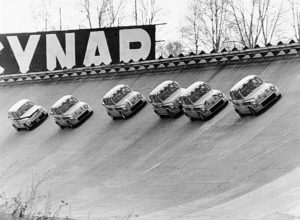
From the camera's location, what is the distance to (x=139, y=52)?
51.2m

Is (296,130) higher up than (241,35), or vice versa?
(296,130)

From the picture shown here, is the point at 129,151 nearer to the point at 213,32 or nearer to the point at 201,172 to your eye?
the point at 201,172

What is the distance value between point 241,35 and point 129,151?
144 feet

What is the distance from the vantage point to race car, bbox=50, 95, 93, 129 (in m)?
37.4

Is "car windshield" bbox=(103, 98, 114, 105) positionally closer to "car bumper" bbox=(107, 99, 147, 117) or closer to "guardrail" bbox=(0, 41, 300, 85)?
"car bumper" bbox=(107, 99, 147, 117)

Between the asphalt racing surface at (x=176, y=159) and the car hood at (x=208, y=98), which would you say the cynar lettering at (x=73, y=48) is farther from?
the car hood at (x=208, y=98)

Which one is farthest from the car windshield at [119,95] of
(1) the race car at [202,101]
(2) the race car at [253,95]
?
(2) the race car at [253,95]

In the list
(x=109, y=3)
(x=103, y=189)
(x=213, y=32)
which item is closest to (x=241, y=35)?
(x=213, y=32)

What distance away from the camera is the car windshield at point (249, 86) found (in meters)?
28.1

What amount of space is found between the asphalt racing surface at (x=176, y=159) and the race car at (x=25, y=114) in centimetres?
62

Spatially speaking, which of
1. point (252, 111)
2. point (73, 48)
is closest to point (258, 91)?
point (252, 111)

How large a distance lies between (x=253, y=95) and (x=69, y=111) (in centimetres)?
1317

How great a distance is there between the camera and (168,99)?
106 feet

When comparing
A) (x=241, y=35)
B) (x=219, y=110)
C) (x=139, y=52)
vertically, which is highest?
(x=219, y=110)
